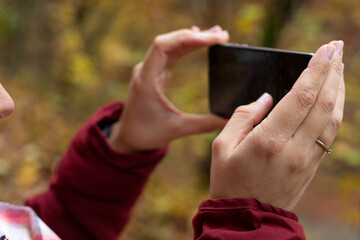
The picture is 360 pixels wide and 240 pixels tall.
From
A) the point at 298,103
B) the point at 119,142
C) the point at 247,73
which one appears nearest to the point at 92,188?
the point at 119,142

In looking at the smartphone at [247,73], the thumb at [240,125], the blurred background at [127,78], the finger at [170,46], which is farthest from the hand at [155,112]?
the blurred background at [127,78]

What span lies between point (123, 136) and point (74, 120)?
3.66 metres

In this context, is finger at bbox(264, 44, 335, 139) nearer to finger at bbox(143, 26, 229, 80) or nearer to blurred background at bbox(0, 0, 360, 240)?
finger at bbox(143, 26, 229, 80)

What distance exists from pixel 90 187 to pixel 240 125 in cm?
80

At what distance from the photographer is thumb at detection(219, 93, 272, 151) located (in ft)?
2.83

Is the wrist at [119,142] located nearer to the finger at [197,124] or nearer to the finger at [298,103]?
the finger at [197,124]

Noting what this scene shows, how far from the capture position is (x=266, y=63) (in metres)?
1.14

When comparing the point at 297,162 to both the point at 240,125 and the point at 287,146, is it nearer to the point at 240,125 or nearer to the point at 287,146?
the point at 287,146

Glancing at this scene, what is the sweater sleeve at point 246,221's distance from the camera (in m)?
0.75

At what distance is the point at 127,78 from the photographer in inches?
264

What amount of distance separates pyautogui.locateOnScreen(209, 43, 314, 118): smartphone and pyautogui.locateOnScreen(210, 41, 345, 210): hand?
0.13 metres

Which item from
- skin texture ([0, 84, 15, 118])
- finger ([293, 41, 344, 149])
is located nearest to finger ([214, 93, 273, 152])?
finger ([293, 41, 344, 149])

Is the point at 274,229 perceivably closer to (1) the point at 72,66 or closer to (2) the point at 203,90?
(2) the point at 203,90

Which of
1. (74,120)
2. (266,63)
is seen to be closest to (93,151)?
(266,63)
